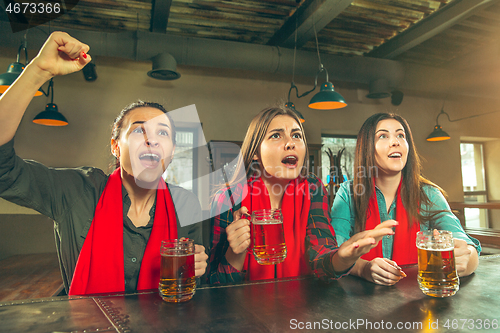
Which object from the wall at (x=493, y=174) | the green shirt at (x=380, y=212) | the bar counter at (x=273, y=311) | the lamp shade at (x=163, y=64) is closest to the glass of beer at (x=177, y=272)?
the bar counter at (x=273, y=311)

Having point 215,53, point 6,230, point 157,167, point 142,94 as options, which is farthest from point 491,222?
point 6,230

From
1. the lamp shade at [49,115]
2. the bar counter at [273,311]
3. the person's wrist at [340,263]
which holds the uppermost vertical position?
the lamp shade at [49,115]

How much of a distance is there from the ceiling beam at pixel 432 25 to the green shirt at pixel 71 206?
4586 mm

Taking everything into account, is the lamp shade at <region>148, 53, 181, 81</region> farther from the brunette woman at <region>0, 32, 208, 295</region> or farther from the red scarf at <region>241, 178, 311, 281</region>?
the red scarf at <region>241, 178, 311, 281</region>

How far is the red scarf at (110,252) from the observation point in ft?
4.32

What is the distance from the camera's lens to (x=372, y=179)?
180 cm

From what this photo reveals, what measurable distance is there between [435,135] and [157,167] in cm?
604

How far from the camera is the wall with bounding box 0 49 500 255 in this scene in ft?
16.5

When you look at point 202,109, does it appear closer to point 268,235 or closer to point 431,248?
point 268,235

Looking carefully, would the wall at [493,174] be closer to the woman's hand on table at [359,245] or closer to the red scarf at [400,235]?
the red scarf at [400,235]

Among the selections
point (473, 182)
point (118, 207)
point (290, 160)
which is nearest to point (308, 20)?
point (290, 160)

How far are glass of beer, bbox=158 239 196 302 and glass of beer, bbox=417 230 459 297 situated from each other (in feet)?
2.30

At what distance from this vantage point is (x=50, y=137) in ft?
16.5

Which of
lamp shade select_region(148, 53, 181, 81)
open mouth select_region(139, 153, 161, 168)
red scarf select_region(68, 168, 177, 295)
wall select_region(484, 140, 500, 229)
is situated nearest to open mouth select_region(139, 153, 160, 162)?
open mouth select_region(139, 153, 161, 168)
